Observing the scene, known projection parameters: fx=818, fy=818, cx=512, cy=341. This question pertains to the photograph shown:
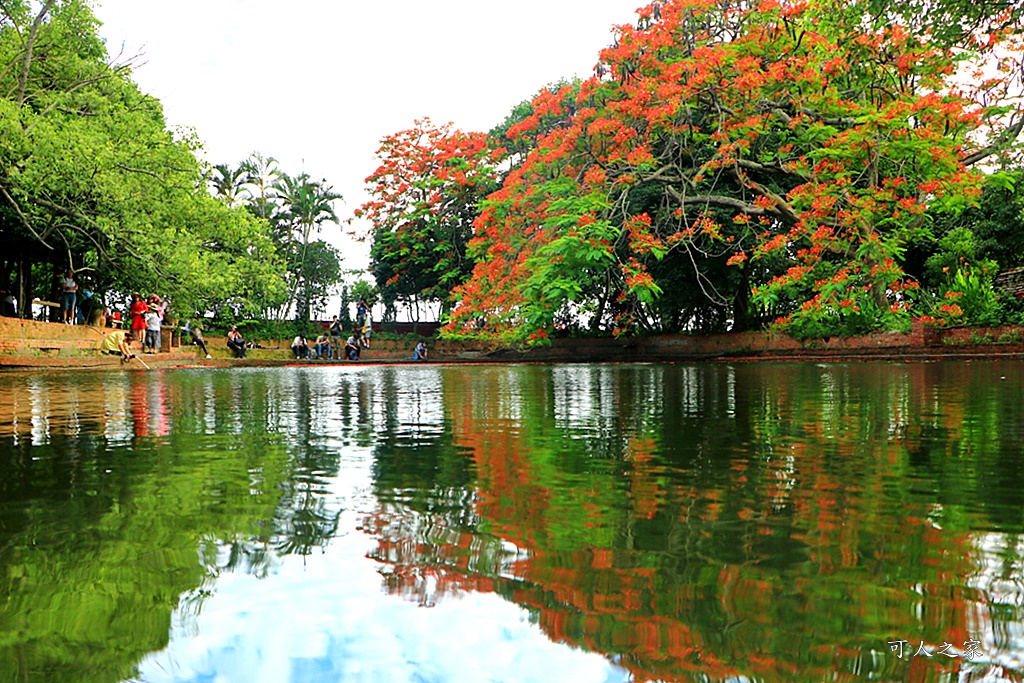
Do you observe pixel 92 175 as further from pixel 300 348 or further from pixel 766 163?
pixel 300 348

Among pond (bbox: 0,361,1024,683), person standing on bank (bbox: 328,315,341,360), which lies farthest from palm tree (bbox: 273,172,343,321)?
pond (bbox: 0,361,1024,683)

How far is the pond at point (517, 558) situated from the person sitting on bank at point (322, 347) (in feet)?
105

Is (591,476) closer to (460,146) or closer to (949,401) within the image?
(949,401)

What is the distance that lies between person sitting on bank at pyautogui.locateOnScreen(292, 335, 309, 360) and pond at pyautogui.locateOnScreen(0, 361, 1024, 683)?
Result: 102 feet

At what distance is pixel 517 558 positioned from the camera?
5.72 ft

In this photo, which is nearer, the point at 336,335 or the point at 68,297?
the point at 68,297

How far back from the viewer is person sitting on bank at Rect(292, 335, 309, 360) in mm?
34406

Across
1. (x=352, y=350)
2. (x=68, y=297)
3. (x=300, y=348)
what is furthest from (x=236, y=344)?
(x=68, y=297)

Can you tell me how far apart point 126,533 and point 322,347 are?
35232 millimetres

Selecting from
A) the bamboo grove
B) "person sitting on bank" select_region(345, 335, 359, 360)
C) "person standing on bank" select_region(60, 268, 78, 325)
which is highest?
the bamboo grove

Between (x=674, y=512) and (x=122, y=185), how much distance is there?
17.6 meters

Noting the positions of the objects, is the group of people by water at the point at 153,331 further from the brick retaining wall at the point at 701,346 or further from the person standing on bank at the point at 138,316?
the brick retaining wall at the point at 701,346

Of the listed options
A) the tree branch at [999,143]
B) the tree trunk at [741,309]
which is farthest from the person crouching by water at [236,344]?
the tree branch at [999,143]

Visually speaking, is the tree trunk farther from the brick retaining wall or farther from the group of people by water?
the group of people by water
